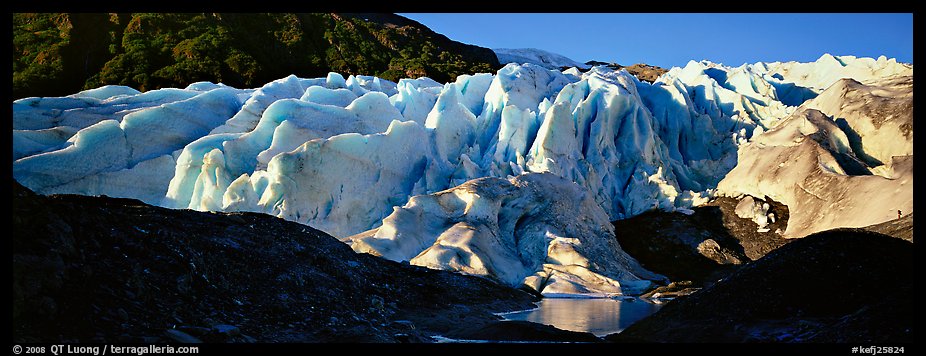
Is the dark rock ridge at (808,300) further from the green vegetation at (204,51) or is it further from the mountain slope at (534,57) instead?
the mountain slope at (534,57)

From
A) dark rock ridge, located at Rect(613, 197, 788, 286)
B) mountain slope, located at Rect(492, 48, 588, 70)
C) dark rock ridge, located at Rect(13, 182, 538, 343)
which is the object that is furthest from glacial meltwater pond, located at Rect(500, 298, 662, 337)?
mountain slope, located at Rect(492, 48, 588, 70)

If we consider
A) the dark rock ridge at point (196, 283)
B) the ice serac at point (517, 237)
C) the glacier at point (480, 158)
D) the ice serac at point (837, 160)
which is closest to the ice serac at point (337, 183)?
the glacier at point (480, 158)

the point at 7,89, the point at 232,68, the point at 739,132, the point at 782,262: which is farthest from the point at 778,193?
the point at 232,68

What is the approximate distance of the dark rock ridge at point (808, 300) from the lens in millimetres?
7844

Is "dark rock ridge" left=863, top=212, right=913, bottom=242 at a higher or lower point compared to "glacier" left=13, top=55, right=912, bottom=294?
lower

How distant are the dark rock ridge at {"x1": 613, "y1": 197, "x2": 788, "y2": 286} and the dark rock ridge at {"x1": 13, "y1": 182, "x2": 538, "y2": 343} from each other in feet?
41.2

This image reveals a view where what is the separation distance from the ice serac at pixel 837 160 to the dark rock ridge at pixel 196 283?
15.5 m

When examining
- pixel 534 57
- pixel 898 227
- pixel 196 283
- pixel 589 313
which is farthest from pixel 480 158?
pixel 534 57

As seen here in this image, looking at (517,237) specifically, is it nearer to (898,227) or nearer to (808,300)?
(898,227)

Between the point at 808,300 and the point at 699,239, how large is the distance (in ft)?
60.9

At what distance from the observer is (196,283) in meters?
9.12

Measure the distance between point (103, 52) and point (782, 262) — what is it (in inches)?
1662

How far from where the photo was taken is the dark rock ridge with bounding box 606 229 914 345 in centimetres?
784

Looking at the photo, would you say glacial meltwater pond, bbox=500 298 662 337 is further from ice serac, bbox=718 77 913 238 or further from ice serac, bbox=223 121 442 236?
ice serac, bbox=718 77 913 238
